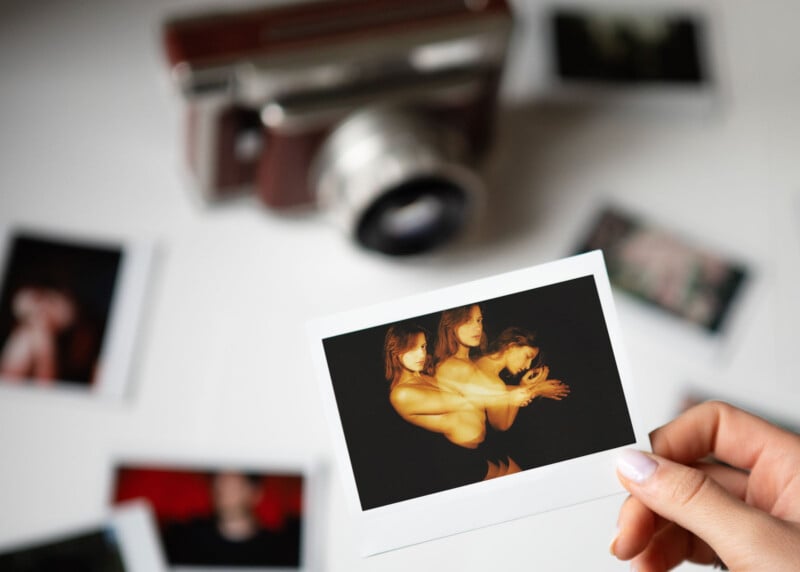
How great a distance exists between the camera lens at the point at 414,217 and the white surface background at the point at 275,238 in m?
0.03

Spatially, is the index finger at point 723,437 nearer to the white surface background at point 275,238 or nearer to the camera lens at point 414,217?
the white surface background at point 275,238

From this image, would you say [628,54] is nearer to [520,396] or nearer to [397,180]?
[397,180]

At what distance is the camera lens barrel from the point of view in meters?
0.69

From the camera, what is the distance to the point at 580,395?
0.51m

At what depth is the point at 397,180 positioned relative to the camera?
691 millimetres

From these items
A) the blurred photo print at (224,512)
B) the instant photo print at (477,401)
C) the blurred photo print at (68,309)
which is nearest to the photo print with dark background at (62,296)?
the blurred photo print at (68,309)

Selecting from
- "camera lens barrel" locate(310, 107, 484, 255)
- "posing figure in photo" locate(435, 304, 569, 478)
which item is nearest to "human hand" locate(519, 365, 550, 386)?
"posing figure in photo" locate(435, 304, 569, 478)

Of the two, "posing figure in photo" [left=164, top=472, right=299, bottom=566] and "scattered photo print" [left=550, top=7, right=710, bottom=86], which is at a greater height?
"scattered photo print" [left=550, top=7, right=710, bottom=86]

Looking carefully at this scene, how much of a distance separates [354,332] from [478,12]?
0.32 metres

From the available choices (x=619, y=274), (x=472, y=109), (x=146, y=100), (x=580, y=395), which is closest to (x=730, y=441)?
(x=580, y=395)

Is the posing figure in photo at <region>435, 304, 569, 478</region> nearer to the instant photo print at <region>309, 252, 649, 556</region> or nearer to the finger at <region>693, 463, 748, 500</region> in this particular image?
the instant photo print at <region>309, 252, 649, 556</region>

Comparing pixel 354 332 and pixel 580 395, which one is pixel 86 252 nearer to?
pixel 354 332

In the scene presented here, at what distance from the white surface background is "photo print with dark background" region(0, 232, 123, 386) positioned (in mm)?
23

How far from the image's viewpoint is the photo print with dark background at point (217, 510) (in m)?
0.71
